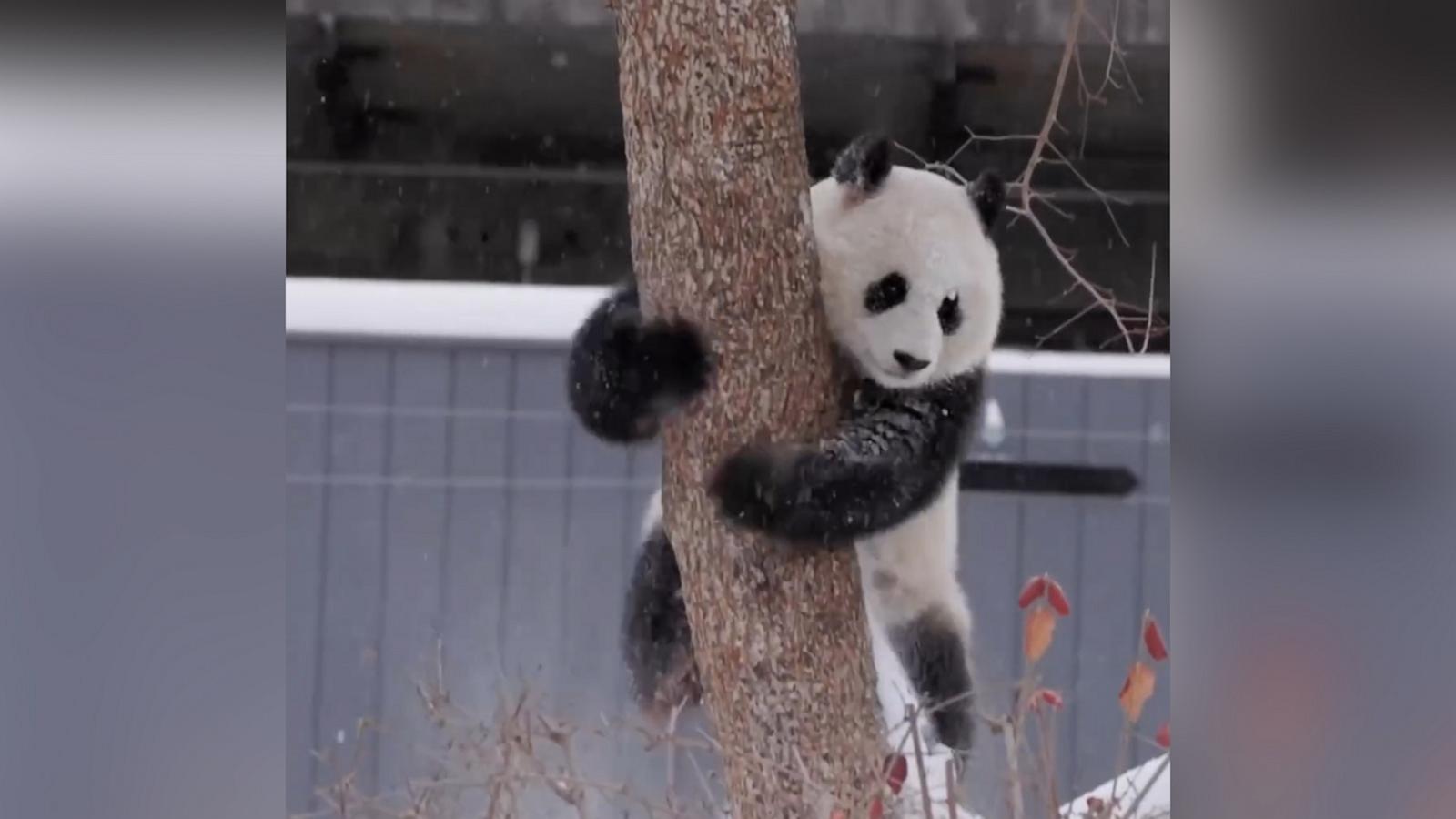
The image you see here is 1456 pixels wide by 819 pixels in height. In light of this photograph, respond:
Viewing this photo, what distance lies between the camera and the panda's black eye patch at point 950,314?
1720mm

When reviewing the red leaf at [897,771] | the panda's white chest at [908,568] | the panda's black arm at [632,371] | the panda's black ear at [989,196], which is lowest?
the red leaf at [897,771]

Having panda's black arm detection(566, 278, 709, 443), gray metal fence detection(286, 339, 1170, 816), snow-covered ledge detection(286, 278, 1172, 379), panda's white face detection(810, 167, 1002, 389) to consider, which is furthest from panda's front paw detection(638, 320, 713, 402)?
gray metal fence detection(286, 339, 1170, 816)

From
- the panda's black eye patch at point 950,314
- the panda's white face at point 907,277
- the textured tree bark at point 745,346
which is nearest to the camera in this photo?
the textured tree bark at point 745,346

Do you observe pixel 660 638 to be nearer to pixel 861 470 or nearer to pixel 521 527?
pixel 861 470

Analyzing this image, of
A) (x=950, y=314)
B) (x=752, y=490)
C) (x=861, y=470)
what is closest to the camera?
(x=752, y=490)

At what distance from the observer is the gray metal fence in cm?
281

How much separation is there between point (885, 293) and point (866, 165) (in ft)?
0.59

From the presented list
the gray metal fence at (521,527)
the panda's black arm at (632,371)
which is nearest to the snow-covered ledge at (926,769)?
the panda's black arm at (632,371)

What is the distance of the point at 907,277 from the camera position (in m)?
1.68

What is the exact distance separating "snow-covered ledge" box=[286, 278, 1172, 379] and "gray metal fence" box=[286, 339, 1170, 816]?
0.11 feet

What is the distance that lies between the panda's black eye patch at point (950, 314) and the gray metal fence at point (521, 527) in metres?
1.12

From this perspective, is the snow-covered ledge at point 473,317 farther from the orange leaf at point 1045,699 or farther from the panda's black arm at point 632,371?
the orange leaf at point 1045,699

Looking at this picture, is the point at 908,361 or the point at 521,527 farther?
the point at 521,527

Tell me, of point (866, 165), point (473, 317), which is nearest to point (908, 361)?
point (866, 165)
